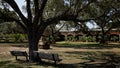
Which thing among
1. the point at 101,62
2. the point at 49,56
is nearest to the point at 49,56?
the point at 49,56

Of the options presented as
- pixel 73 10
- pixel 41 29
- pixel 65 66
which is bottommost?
pixel 65 66

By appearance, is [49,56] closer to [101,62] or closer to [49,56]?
[49,56]

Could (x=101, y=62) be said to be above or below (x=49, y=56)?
below

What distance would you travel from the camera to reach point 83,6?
1906cm

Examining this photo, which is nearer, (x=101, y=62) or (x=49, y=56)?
(x=49, y=56)

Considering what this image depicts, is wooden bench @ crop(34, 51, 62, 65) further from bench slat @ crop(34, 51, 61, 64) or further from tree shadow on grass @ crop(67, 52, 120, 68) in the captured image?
tree shadow on grass @ crop(67, 52, 120, 68)

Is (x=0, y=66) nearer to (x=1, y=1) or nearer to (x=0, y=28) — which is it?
(x=1, y=1)

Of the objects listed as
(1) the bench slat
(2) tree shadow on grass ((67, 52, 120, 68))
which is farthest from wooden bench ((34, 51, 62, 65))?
(2) tree shadow on grass ((67, 52, 120, 68))

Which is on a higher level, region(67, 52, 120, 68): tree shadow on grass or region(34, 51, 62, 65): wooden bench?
region(34, 51, 62, 65): wooden bench

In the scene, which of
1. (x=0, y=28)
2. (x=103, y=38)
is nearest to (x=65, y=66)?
(x=103, y=38)

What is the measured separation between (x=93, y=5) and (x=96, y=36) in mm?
40057

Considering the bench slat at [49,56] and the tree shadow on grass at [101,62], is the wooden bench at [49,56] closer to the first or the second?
the bench slat at [49,56]

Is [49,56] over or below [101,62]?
over

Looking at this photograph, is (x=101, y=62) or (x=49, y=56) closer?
(x=49, y=56)
